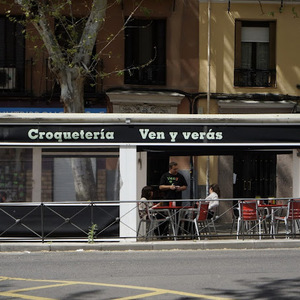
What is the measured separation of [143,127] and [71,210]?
2.42 m

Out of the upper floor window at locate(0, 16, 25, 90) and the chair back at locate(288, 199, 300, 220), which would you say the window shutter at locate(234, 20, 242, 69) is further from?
the chair back at locate(288, 199, 300, 220)

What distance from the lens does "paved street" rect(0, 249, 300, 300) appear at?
9.89 meters

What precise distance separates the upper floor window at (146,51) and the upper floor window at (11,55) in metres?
3.37

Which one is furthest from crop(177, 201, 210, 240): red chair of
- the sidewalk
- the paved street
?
the paved street

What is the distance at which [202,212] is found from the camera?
17.7 metres

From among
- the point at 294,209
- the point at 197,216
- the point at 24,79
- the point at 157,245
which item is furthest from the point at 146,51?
the point at 157,245

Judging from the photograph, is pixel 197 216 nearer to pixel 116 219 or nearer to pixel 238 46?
pixel 116 219

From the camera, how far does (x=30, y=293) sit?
394 inches

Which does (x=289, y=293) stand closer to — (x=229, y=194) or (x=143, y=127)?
(x=143, y=127)

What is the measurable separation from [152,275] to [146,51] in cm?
1533

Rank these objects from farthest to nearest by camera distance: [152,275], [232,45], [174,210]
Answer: [232,45] < [174,210] < [152,275]

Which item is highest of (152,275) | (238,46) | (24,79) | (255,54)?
(238,46)

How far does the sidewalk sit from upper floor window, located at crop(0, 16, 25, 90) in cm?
949

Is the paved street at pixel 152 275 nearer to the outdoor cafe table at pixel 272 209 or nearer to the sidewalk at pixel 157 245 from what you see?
the sidewalk at pixel 157 245
